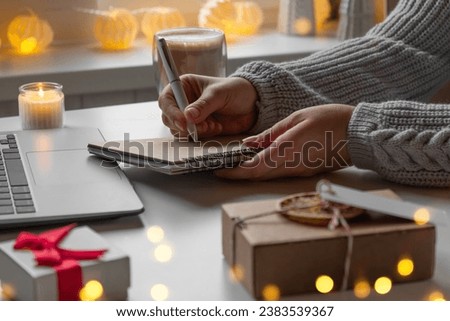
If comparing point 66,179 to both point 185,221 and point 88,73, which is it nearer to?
point 185,221

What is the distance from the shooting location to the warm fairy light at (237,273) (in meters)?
0.71

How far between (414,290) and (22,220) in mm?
389

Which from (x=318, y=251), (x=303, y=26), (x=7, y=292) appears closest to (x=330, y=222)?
(x=318, y=251)

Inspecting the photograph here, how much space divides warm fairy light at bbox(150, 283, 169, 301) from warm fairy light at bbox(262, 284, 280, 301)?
86 millimetres

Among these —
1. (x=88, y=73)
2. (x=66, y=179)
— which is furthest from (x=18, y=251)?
(x=88, y=73)

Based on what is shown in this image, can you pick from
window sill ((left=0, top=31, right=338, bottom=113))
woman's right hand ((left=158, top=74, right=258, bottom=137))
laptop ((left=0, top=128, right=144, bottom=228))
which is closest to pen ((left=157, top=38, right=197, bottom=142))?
woman's right hand ((left=158, top=74, right=258, bottom=137))

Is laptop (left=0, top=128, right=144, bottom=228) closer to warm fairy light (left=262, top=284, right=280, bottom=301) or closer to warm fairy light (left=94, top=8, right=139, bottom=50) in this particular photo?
warm fairy light (left=262, top=284, right=280, bottom=301)

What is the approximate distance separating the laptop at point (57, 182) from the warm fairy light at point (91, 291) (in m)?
0.18

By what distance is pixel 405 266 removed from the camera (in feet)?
2.35

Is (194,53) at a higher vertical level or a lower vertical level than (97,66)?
higher

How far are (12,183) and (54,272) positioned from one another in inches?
11.7

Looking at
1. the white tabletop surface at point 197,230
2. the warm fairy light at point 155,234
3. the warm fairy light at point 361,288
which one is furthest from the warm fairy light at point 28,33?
the warm fairy light at point 361,288

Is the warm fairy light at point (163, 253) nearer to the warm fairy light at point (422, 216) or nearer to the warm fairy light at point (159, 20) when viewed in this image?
the warm fairy light at point (422, 216)

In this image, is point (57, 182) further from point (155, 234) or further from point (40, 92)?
→ point (40, 92)
